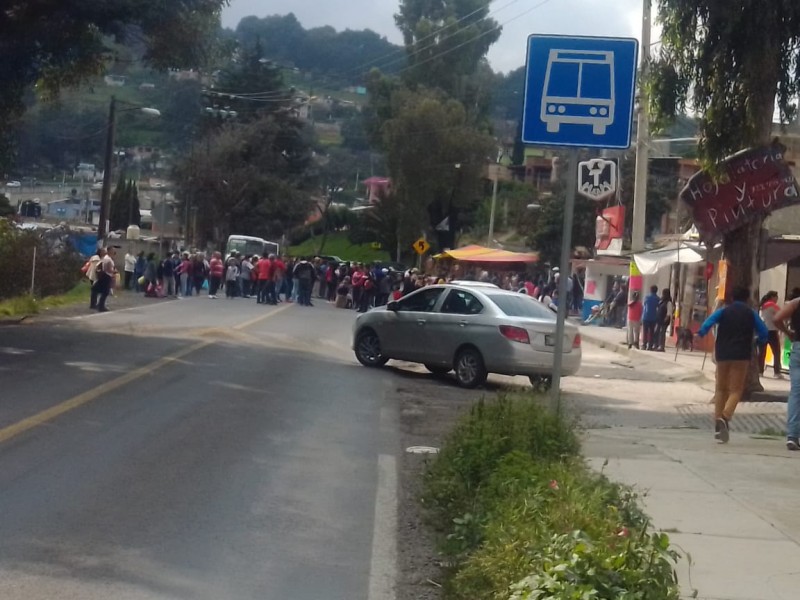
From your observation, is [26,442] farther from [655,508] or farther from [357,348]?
[357,348]

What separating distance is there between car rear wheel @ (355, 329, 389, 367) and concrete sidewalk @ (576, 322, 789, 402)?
19.5ft

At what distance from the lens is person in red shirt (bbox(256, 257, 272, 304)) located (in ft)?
140

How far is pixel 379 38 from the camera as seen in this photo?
178375 mm

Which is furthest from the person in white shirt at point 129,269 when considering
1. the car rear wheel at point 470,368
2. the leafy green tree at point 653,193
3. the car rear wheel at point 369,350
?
the car rear wheel at point 470,368

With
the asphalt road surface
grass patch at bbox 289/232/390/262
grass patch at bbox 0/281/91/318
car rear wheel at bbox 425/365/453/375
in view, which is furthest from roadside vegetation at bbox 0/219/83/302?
grass patch at bbox 289/232/390/262

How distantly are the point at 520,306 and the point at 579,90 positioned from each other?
10.9 meters

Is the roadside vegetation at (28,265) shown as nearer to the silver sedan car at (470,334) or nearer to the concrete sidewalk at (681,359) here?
the silver sedan car at (470,334)

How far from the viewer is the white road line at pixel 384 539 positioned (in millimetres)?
7152

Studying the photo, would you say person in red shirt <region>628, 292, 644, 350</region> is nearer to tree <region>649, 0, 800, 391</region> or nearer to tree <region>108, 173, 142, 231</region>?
tree <region>649, 0, 800, 391</region>

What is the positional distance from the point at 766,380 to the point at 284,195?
58872mm

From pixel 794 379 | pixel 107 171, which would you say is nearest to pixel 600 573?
pixel 794 379

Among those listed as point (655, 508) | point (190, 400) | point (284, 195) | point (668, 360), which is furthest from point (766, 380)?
point (284, 195)

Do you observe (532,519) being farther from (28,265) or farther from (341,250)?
(341,250)

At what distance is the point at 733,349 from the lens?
544 inches
